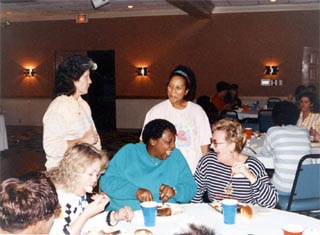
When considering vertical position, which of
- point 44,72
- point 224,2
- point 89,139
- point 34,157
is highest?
point 224,2

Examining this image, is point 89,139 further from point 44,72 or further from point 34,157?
point 44,72

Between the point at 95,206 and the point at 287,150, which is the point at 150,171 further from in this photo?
the point at 287,150

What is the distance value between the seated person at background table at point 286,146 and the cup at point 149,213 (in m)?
1.81

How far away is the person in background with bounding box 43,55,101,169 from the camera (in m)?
2.76

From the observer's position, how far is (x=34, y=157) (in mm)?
7762

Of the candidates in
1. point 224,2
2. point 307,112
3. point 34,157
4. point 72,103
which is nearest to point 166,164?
point 72,103

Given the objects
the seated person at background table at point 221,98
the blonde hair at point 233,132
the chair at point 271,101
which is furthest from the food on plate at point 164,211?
the chair at point 271,101

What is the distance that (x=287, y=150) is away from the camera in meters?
3.58

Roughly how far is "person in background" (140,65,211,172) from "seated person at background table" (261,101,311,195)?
611 mm

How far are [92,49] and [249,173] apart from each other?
10.1 m

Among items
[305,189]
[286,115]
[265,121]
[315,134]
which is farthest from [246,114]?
[305,189]

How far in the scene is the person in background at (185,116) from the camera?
331 cm

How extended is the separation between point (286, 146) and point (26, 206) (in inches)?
105

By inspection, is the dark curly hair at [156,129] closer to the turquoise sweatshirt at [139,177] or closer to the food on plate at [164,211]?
the turquoise sweatshirt at [139,177]
